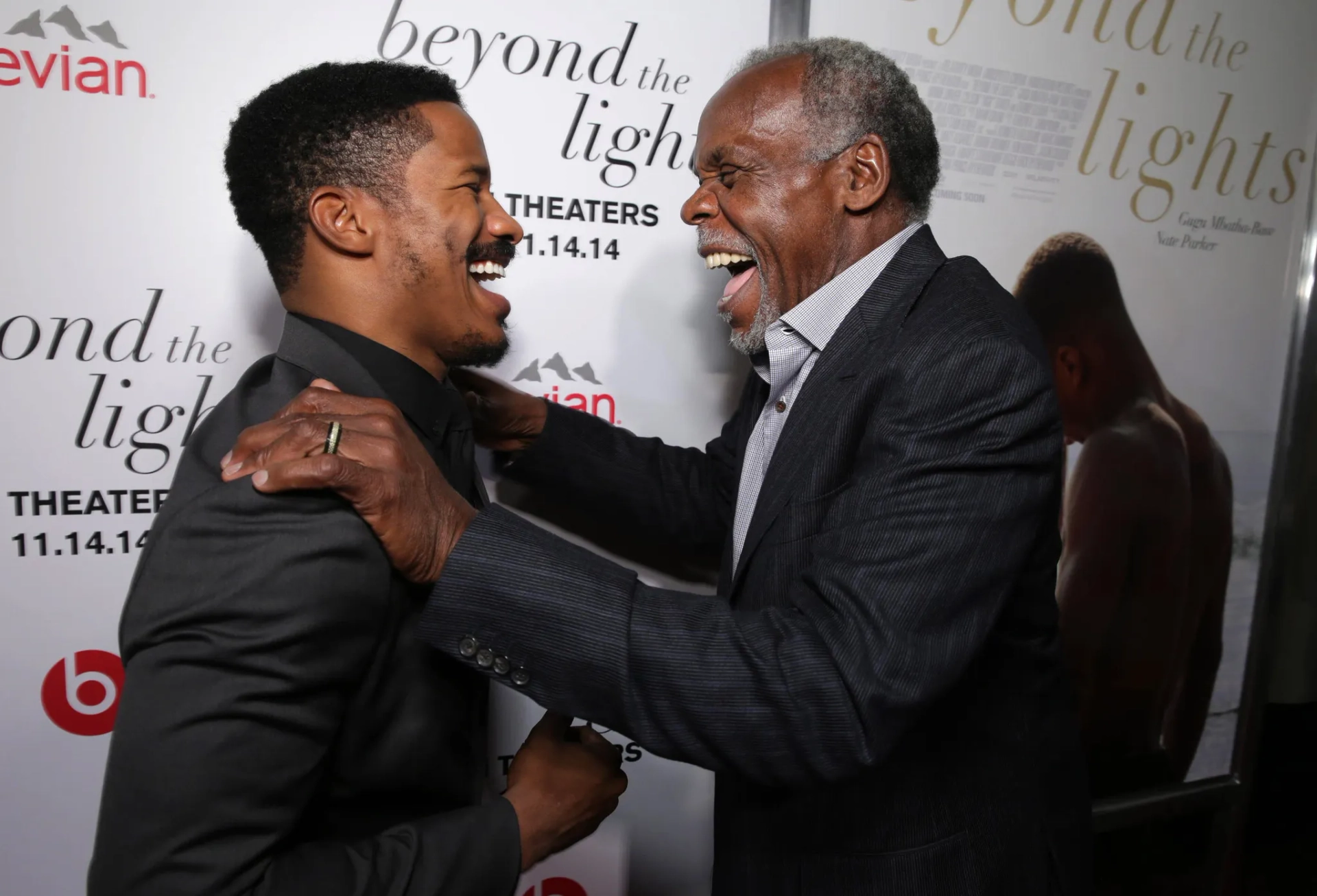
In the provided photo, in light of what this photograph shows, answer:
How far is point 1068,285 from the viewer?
78.0 inches

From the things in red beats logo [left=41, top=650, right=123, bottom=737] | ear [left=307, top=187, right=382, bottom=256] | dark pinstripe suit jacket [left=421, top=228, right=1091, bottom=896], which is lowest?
red beats logo [left=41, top=650, right=123, bottom=737]

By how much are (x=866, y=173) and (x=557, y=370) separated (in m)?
0.63

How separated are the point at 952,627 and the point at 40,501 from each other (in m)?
1.25

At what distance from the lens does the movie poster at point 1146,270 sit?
1.84 metres

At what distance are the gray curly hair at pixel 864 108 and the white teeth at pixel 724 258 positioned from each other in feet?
0.57

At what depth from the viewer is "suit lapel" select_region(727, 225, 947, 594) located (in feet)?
3.47

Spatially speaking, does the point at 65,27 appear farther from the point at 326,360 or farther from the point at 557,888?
the point at 557,888

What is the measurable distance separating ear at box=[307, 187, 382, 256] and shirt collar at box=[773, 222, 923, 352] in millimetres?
549

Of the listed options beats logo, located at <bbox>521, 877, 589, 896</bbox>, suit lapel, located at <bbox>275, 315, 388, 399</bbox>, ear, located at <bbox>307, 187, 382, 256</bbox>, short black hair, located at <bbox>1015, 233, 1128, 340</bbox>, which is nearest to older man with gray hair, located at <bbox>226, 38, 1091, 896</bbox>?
suit lapel, located at <bbox>275, 315, 388, 399</bbox>

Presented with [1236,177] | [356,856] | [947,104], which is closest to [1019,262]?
[947,104]

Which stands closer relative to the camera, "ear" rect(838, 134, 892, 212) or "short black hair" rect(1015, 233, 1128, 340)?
"ear" rect(838, 134, 892, 212)

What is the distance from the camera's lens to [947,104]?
176 centimetres

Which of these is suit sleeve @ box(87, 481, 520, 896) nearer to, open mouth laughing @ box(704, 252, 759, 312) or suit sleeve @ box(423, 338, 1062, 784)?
suit sleeve @ box(423, 338, 1062, 784)

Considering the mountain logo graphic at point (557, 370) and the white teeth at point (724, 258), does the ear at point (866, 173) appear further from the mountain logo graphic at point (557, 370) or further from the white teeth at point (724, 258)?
the mountain logo graphic at point (557, 370)
